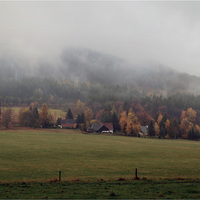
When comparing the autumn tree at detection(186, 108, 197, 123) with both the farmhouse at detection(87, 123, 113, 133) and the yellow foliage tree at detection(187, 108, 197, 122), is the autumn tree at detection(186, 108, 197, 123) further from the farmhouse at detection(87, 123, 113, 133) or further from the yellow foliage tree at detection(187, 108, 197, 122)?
the farmhouse at detection(87, 123, 113, 133)

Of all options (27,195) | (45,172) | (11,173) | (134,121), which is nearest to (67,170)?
(45,172)

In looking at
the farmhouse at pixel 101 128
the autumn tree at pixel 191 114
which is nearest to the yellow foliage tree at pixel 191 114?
the autumn tree at pixel 191 114

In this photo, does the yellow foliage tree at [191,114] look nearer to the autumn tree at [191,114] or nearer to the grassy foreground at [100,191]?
the autumn tree at [191,114]

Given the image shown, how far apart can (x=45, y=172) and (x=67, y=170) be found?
3.14m

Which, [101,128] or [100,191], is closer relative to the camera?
[100,191]

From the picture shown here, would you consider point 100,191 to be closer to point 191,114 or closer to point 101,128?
point 101,128

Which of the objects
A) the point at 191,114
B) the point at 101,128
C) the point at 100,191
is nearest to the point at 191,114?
the point at 191,114

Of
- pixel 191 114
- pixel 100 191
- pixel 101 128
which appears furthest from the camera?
pixel 191 114

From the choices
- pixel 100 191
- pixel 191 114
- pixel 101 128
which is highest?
pixel 191 114

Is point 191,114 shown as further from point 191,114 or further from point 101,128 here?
point 101,128

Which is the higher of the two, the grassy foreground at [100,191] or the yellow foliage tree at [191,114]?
the yellow foliage tree at [191,114]

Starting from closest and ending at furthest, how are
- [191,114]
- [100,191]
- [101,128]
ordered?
[100,191] → [101,128] → [191,114]

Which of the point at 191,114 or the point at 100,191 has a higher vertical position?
the point at 191,114

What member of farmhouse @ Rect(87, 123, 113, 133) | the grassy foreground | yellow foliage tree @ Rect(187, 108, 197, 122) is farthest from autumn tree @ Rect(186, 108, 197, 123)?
the grassy foreground
